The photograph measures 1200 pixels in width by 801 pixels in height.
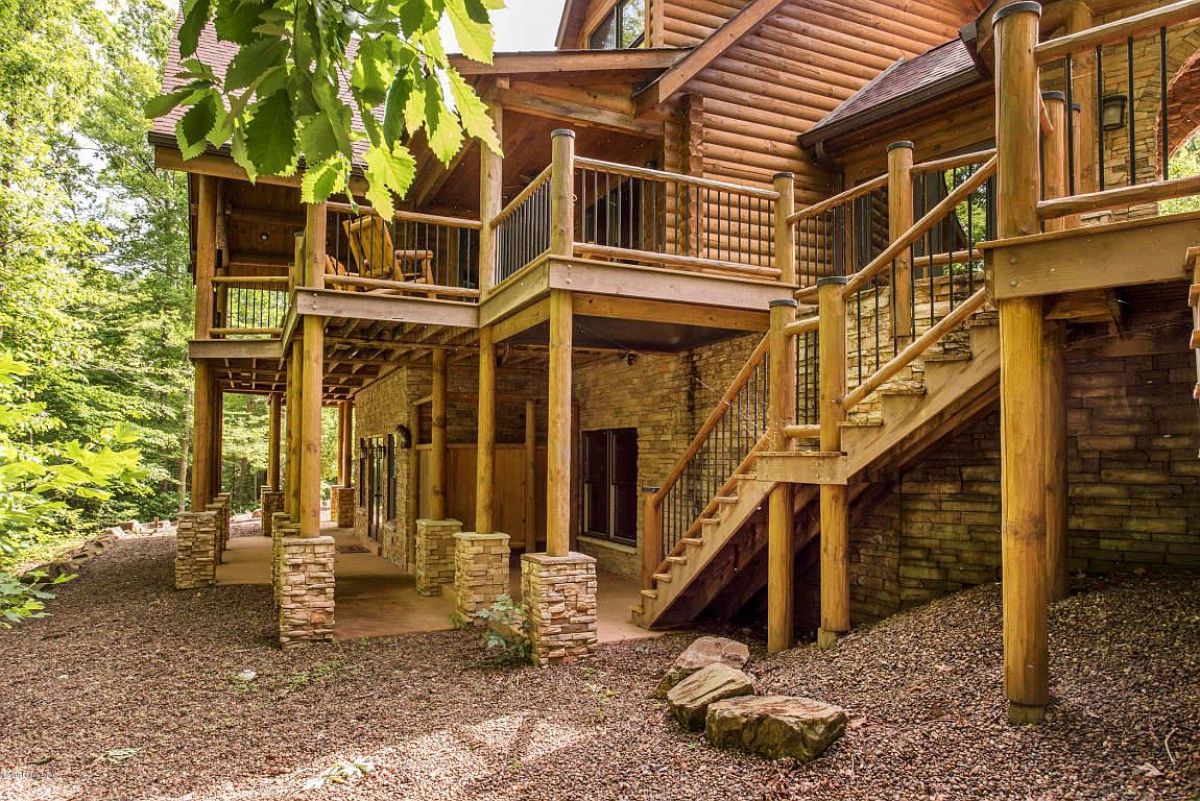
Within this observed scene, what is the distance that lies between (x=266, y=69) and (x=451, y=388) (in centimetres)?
1084

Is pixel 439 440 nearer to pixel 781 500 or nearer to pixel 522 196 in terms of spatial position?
pixel 522 196

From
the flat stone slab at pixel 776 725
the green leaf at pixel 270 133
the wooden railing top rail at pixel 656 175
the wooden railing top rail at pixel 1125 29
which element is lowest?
the flat stone slab at pixel 776 725

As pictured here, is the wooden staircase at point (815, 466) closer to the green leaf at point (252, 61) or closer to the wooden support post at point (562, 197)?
the wooden support post at point (562, 197)

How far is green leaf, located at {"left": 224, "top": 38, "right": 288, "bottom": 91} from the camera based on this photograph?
157 centimetres

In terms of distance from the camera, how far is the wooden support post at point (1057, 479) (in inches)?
189

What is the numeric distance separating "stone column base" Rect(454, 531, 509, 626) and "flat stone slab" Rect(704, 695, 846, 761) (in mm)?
4078

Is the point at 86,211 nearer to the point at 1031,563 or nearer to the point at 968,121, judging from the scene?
the point at 968,121

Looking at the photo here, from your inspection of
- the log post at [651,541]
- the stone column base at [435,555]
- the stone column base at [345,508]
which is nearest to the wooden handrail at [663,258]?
the log post at [651,541]

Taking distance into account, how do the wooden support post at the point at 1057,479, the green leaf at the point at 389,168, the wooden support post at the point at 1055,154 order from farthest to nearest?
the wooden support post at the point at 1057,479 → the wooden support post at the point at 1055,154 → the green leaf at the point at 389,168

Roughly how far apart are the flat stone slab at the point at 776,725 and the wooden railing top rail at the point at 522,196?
15.9 feet

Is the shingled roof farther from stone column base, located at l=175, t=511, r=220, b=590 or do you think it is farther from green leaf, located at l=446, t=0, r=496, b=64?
stone column base, located at l=175, t=511, r=220, b=590

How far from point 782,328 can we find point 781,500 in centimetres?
141

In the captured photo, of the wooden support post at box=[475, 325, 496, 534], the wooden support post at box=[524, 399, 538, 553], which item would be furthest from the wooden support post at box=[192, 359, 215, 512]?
the wooden support post at box=[475, 325, 496, 534]

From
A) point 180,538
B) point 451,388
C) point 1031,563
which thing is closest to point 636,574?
point 451,388
